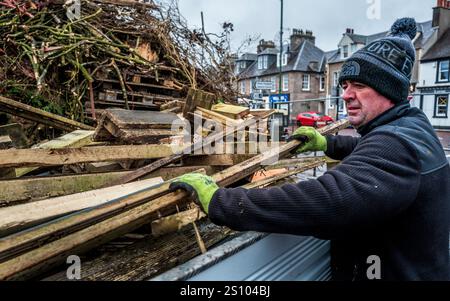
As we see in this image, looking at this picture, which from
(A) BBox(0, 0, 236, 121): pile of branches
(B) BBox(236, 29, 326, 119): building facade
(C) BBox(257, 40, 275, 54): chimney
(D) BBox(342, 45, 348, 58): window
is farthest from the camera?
(C) BBox(257, 40, 275, 54): chimney

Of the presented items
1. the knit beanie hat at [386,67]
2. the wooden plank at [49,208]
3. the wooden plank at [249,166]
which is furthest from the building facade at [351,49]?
the wooden plank at [49,208]

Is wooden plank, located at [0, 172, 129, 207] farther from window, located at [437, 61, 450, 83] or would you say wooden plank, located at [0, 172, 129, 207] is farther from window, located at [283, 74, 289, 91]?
window, located at [283, 74, 289, 91]

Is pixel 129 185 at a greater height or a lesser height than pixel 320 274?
greater

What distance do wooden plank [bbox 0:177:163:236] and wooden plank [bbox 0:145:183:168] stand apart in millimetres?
325

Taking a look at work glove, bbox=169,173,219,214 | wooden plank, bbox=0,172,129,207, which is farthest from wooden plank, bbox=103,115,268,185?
work glove, bbox=169,173,219,214

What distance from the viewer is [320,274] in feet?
5.77

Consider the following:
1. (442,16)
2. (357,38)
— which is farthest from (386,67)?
(357,38)

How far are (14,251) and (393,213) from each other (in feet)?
4.35

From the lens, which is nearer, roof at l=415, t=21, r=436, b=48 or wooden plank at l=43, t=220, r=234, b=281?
wooden plank at l=43, t=220, r=234, b=281

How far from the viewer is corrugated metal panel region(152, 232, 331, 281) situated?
1.20 m

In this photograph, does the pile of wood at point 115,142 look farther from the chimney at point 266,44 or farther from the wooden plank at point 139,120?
the chimney at point 266,44
